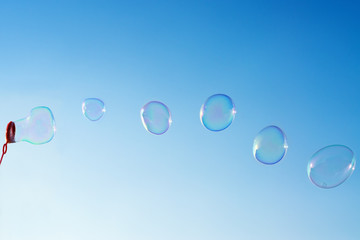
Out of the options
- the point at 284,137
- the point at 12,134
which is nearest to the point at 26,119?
the point at 12,134

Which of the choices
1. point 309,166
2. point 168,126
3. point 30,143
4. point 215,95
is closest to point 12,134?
point 30,143

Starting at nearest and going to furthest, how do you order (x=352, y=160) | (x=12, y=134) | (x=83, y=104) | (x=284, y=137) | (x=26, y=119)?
(x=12, y=134) < (x=26, y=119) < (x=352, y=160) < (x=284, y=137) < (x=83, y=104)

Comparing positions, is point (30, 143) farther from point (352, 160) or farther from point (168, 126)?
point (352, 160)

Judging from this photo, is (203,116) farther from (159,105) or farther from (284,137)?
(284,137)

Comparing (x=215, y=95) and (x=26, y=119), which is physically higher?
(x=215, y=95)

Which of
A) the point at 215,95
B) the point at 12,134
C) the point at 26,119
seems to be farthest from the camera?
the point at 215,95

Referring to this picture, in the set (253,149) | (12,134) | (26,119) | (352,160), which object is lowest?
(12,134)

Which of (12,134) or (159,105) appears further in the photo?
(159,105)
